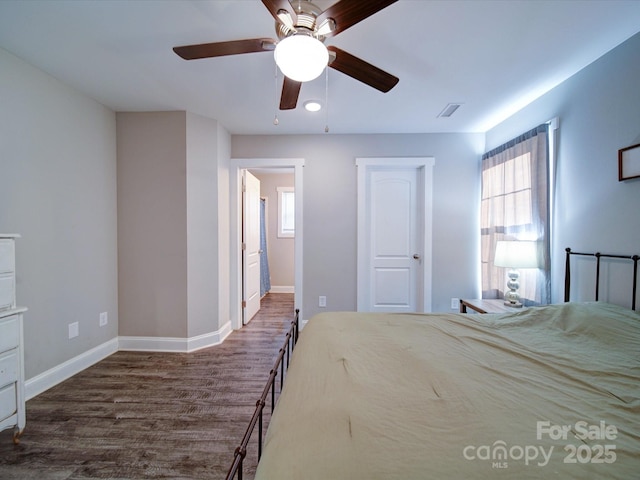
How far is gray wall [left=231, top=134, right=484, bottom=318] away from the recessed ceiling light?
0.74 metres

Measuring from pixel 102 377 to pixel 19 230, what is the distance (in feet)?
4.46

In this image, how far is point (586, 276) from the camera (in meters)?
1.91

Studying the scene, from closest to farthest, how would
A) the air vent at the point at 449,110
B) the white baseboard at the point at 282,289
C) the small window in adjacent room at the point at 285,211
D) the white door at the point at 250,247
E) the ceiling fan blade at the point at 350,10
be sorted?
1. the ceiling fan blade at the point at 350,10
2. the air vent at the point at 449,110
3. the white door at the point at 250,247
4. the small window in adjacent room at the point at 285,211
5. the white baseboard at the point at 282,289

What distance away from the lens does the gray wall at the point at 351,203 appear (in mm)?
3193

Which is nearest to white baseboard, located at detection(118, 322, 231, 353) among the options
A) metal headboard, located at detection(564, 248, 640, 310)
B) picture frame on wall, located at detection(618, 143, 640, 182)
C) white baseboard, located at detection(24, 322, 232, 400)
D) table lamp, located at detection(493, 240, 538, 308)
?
white baseboard, located at detection(24, 322, 232, 400)

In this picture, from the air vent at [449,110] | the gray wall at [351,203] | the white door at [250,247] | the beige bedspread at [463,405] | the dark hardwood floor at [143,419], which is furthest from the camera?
the white door at [250,247]

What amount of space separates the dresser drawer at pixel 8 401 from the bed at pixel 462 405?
1708 mm

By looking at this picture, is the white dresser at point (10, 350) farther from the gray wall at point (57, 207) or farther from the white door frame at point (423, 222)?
the white door frame at point (423, 222)

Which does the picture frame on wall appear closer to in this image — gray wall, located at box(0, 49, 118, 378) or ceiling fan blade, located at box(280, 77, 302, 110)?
ceiling fan blade, located at box(280, 77, 302, 110)

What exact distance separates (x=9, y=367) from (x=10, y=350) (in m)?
0.09

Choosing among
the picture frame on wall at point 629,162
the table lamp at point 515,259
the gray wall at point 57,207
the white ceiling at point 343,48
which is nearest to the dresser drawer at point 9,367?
the gray wall at point 57,207

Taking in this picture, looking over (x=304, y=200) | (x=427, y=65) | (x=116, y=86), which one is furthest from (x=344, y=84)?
(x=116, y=86)

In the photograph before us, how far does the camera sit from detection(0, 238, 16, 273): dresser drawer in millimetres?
1463

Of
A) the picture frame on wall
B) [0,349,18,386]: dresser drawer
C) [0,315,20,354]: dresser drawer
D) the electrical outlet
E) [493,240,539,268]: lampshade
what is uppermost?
the picture frame on wall
